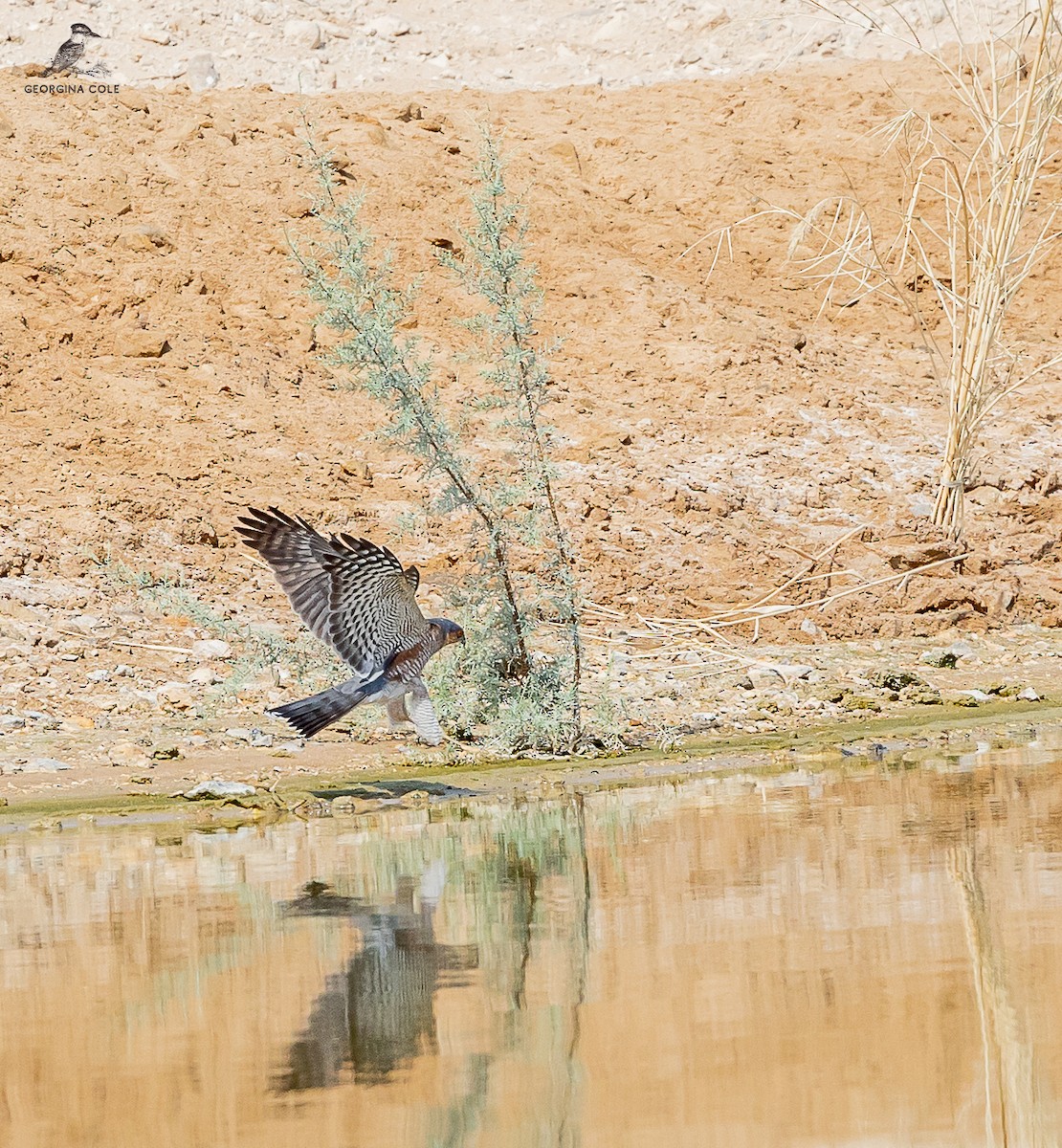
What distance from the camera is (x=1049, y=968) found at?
511 cm

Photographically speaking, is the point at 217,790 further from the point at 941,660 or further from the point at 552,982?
the point at 941,660

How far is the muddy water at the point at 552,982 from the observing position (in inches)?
162

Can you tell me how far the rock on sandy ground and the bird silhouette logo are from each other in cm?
22

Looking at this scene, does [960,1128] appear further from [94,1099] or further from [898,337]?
[898,337]

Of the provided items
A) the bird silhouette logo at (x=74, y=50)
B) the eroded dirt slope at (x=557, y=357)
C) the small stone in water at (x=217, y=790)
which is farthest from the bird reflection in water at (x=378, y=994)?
the bird silhouette logo at (x=74, y=50)

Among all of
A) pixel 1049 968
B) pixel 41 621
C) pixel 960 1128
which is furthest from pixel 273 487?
pixel 960 1128

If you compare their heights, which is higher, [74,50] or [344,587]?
[74,50]

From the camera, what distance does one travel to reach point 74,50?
27.3 meters

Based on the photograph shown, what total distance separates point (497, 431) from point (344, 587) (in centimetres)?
256

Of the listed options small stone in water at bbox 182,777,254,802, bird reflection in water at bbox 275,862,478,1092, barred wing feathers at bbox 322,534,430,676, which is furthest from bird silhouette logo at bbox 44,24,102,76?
bird reflection in water at bbox 275,862,478,1092

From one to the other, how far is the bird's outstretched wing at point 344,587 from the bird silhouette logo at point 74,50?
18.1m

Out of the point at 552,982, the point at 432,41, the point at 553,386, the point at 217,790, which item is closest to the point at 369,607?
the point at 217,790

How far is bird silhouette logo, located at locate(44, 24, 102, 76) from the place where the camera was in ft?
85.5
